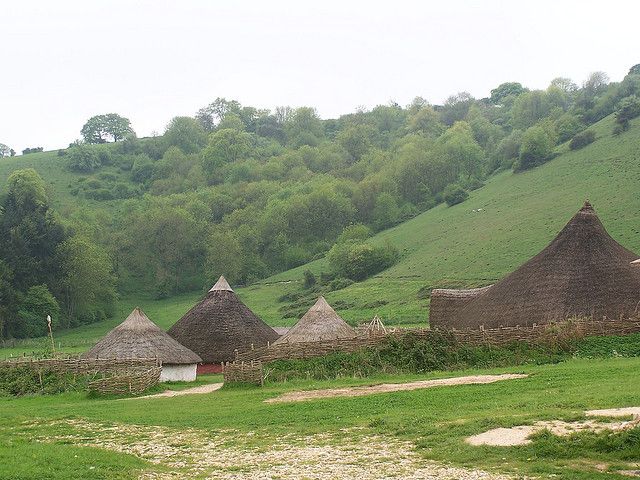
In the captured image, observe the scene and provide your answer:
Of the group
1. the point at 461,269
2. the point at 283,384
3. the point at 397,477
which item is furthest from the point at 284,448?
the point at 461,269

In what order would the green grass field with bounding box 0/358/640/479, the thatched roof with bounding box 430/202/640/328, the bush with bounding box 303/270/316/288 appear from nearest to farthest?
the green grass field with bounding box 0/358/640/479, the thatched roof with bounding box 430/202/640/328, the bush with bounding box 303/270/316/288

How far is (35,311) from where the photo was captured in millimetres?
83375

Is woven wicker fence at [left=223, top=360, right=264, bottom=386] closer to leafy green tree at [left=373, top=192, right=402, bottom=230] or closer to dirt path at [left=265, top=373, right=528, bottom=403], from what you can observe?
dirt path at [left=265, top=373, right=528, bottom=403]

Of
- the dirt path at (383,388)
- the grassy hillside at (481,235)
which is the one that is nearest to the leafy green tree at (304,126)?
the grassy hillside at (481,235)

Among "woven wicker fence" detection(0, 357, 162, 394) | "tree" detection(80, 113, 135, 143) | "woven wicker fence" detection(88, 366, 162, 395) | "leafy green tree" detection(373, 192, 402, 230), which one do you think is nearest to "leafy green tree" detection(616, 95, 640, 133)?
"leafy green tree" detection(373, 192, 402, 230)

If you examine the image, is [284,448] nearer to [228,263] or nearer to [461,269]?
[461,269]

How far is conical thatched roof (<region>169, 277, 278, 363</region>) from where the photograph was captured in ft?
159

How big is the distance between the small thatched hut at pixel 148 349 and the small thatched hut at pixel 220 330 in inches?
154

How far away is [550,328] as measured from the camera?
33.2 m

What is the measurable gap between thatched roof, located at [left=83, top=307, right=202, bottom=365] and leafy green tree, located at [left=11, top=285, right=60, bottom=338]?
134 ft

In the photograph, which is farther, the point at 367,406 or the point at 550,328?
the point at 550,328

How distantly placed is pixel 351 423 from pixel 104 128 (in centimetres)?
17360

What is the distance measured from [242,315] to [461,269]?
31818 mm

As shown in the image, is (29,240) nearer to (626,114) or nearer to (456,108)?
(626,114)
